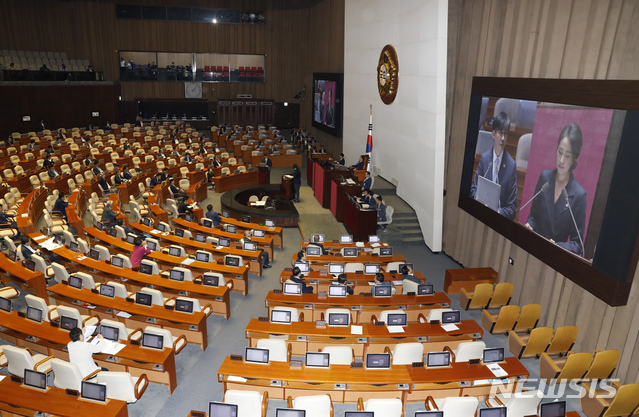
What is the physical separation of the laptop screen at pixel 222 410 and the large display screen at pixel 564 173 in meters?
6.22

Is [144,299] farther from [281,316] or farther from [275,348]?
[275,348]

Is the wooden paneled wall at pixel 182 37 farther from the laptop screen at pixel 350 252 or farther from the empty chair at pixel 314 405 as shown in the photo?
the empty chair at pixel 314 405

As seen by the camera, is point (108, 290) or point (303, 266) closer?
point (108, 290)

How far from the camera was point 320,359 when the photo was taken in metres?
7.01

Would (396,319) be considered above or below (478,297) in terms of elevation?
above

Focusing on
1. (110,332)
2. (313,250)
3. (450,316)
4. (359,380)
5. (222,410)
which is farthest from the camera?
(313,250)

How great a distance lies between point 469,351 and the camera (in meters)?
7.40

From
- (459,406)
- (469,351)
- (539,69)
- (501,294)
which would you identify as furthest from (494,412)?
(539,69)

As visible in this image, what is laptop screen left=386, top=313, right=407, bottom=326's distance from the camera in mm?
8276

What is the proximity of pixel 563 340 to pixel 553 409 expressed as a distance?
2.71 meters

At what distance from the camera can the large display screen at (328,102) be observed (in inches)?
915

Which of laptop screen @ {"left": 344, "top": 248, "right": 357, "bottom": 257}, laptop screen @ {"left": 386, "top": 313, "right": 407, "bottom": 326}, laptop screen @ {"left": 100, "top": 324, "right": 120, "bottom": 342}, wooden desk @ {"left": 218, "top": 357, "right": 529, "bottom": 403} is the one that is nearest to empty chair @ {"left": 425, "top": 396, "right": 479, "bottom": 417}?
wooden desk @ {"left": 218, "top": 357, "right": 529, "bottom": 403}

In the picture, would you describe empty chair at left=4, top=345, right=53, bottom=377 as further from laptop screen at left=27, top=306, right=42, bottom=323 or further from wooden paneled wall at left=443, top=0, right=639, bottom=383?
wooden paneled wall at left=443, top=0, right=639, bottom=383

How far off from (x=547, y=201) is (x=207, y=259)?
773 centimetres
